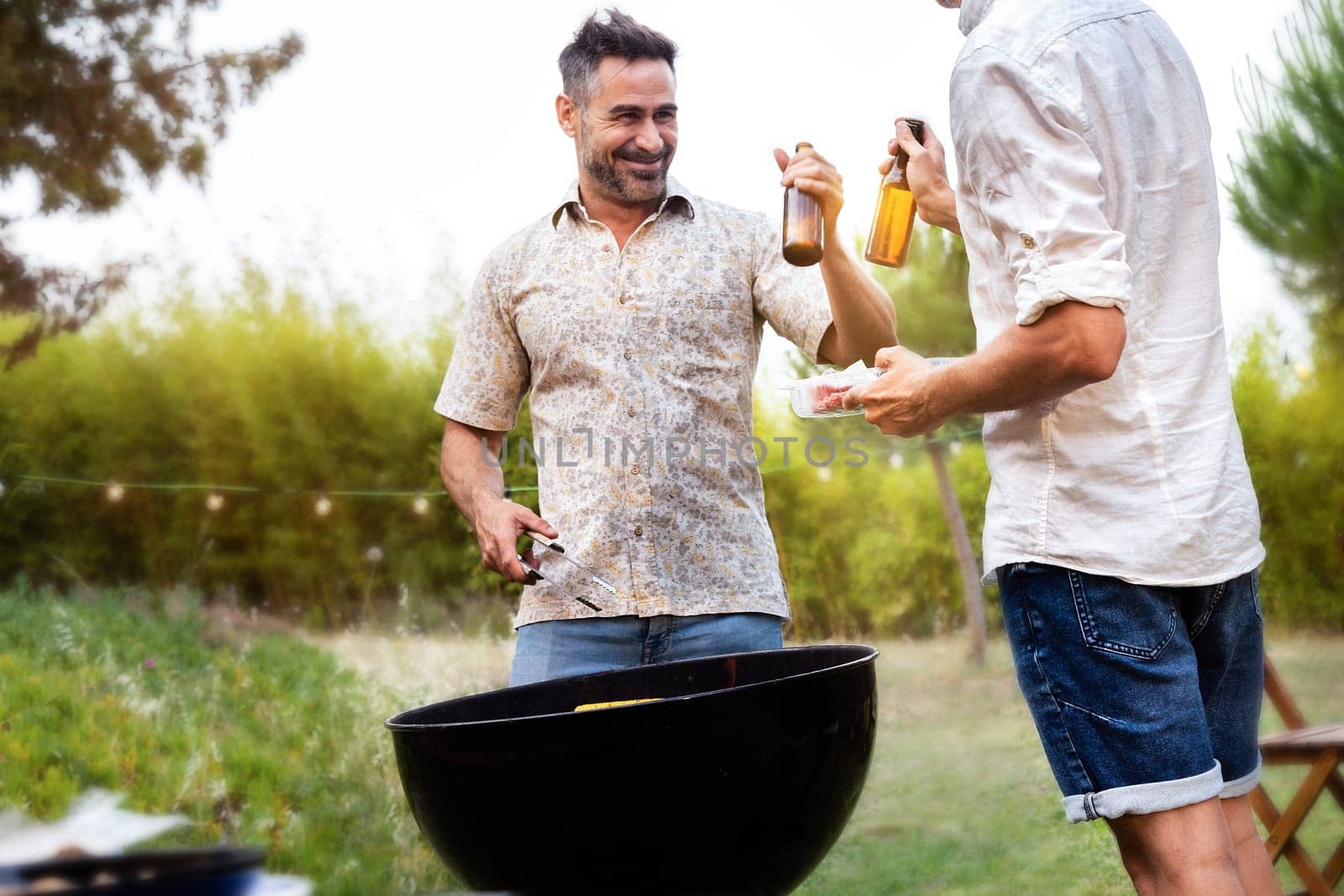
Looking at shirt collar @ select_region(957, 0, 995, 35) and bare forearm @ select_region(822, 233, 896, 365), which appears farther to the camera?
bare forearm @ select_region(822, 233, 896, 365)

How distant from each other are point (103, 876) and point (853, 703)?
90 cm

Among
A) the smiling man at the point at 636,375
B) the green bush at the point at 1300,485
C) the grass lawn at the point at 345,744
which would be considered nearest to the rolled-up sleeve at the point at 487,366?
the smiling man at the point at 636,375

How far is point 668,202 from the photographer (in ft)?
6.70

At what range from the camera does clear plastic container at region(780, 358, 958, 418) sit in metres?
1.36

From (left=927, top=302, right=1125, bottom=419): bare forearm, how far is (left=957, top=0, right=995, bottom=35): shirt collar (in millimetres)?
341

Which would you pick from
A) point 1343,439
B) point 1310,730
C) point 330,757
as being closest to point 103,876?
point 1310,730

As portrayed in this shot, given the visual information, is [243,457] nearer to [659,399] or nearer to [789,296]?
[659,399]

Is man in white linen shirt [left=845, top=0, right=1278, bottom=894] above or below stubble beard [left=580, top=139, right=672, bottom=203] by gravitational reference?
below

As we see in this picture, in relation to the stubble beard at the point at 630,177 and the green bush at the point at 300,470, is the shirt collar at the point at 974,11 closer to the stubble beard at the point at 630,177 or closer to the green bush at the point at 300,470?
the stubble beard at the point at 630,177

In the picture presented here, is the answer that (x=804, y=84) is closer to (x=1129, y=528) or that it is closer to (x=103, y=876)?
(x=1129, y=528)

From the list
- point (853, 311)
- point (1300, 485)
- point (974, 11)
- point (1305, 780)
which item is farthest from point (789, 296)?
point (1300, 485)

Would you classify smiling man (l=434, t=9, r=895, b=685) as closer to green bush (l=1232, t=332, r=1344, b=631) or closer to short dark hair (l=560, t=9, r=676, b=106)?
short dark hair (l=560, t=9, r=676, b=106)

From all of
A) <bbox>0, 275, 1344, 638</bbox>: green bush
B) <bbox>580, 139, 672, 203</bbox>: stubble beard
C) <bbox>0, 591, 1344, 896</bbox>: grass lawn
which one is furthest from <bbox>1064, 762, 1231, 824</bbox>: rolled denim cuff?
<bbox>0, 275, 1344, 638</bbox>: green bush

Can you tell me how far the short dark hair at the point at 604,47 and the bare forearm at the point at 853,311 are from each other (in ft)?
1.69
